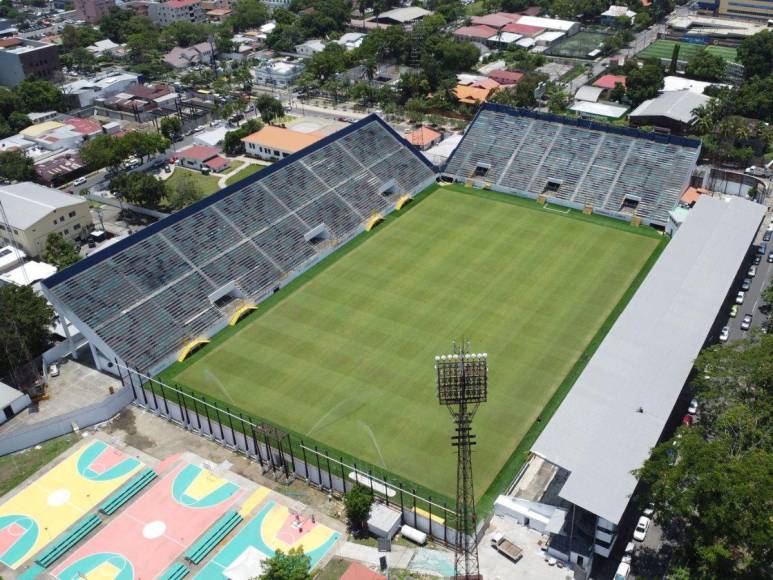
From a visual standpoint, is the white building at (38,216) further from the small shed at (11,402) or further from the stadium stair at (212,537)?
the stadium stair at (212,537)

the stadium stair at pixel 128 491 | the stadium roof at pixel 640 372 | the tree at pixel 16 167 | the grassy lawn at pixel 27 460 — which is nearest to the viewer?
the stadium roof at pixel 640 372

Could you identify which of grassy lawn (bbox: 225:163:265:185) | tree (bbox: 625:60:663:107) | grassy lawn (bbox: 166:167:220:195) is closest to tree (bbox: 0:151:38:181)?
grassy lawn (bbox: 166:167:220:195)

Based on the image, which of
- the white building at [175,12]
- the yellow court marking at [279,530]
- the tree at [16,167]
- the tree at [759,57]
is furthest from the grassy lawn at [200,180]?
the white building at [175,12]

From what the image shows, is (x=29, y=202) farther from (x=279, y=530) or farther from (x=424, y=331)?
(x=279, y=530)

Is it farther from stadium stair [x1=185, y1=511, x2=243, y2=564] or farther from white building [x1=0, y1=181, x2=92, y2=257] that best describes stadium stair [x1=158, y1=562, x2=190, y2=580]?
white building [x1=0, y1=181, x2=92, y2=257]

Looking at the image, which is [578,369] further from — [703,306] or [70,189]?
[70,189]

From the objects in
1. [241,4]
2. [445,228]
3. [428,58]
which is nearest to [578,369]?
[445,228]
